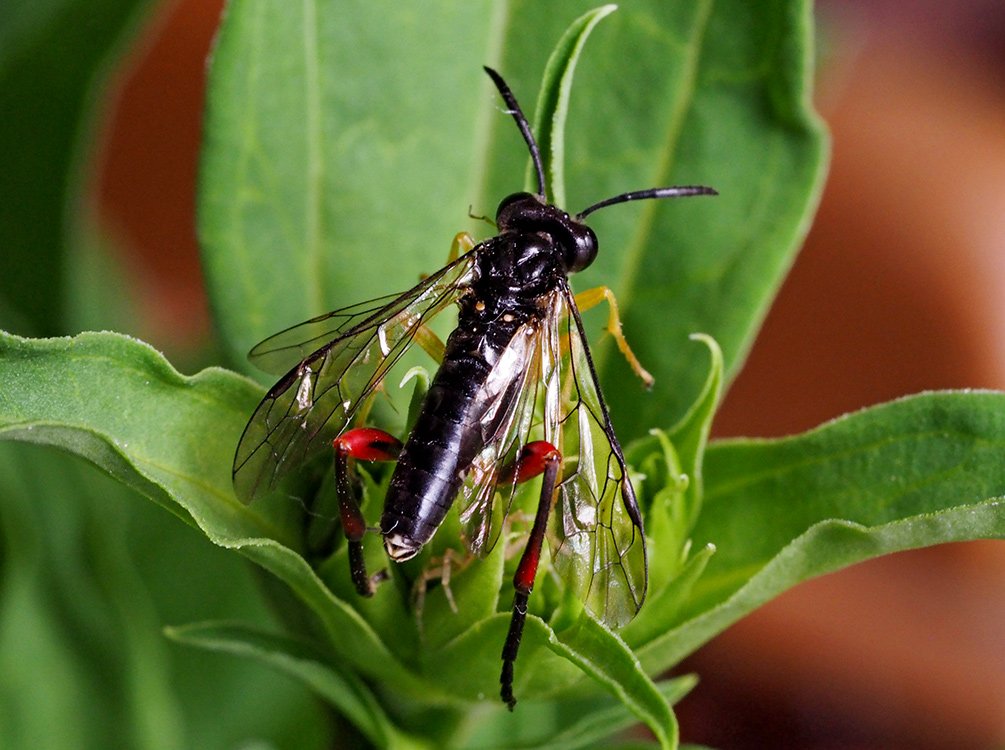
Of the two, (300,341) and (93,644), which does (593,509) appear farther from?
(93,644)

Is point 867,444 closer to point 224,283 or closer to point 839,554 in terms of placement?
point 839,554

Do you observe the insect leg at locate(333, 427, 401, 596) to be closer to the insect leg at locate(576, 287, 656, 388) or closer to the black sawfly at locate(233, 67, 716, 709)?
the black sawfly at locate(233, 67, 716, 709)

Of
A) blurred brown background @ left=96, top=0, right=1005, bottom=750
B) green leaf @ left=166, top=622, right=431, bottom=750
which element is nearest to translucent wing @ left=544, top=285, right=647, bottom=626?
green leaf @ left=166, top=622, right=431, bottom=750

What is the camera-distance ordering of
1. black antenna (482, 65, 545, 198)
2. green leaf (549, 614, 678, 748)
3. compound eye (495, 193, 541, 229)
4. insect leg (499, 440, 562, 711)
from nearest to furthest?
green leaf (549, 614, 678, 748)
insect leg (499, 440, 562, 711)
black antenna (482, 65, 545, 198)
compound eye (495, 193, 541, 229)

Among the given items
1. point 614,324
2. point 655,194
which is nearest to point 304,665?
point 614,324

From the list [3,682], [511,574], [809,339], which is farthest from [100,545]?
[809,339]

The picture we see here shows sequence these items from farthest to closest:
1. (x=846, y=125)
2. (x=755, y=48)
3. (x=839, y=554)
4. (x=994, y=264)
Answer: (x=846, y=125) < (x=994, y=264) < (x=755, y=48) < (x=839, y=554)
